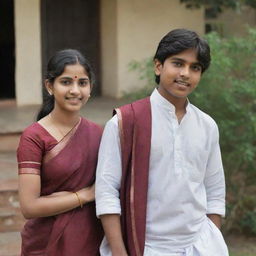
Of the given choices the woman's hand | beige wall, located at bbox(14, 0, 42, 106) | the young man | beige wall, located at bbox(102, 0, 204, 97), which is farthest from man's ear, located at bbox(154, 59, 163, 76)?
beige wall, located at bbox(102, 0, 204, 97)

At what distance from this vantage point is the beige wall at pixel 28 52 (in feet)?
28.5

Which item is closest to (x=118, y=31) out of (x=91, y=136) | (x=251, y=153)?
(x=251, y=153)

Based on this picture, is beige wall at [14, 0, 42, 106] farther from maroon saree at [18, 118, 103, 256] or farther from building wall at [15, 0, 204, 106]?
maroon saree at [18, 118, 103, 256]

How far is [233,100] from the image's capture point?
527 cm

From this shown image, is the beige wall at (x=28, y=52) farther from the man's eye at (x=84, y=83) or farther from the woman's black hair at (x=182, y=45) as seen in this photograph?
the woman's black hair at (x=182, y=45)

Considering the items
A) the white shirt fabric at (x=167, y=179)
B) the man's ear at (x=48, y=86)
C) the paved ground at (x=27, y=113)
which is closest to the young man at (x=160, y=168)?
the white shirt fabric at (x=167, y=179)

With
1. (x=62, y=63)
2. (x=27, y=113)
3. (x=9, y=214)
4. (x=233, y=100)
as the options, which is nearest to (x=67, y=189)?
(x=62, y=63)

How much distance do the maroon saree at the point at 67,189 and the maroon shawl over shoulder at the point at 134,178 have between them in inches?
7.9

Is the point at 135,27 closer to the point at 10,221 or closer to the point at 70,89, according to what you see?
the point at 10,221

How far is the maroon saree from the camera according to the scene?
8.02 feet

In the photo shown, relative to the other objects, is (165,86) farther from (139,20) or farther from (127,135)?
(139,20)

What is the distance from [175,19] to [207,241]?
729 centimetres

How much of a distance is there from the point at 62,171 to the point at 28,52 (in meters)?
6.63

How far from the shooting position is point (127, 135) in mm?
2350
